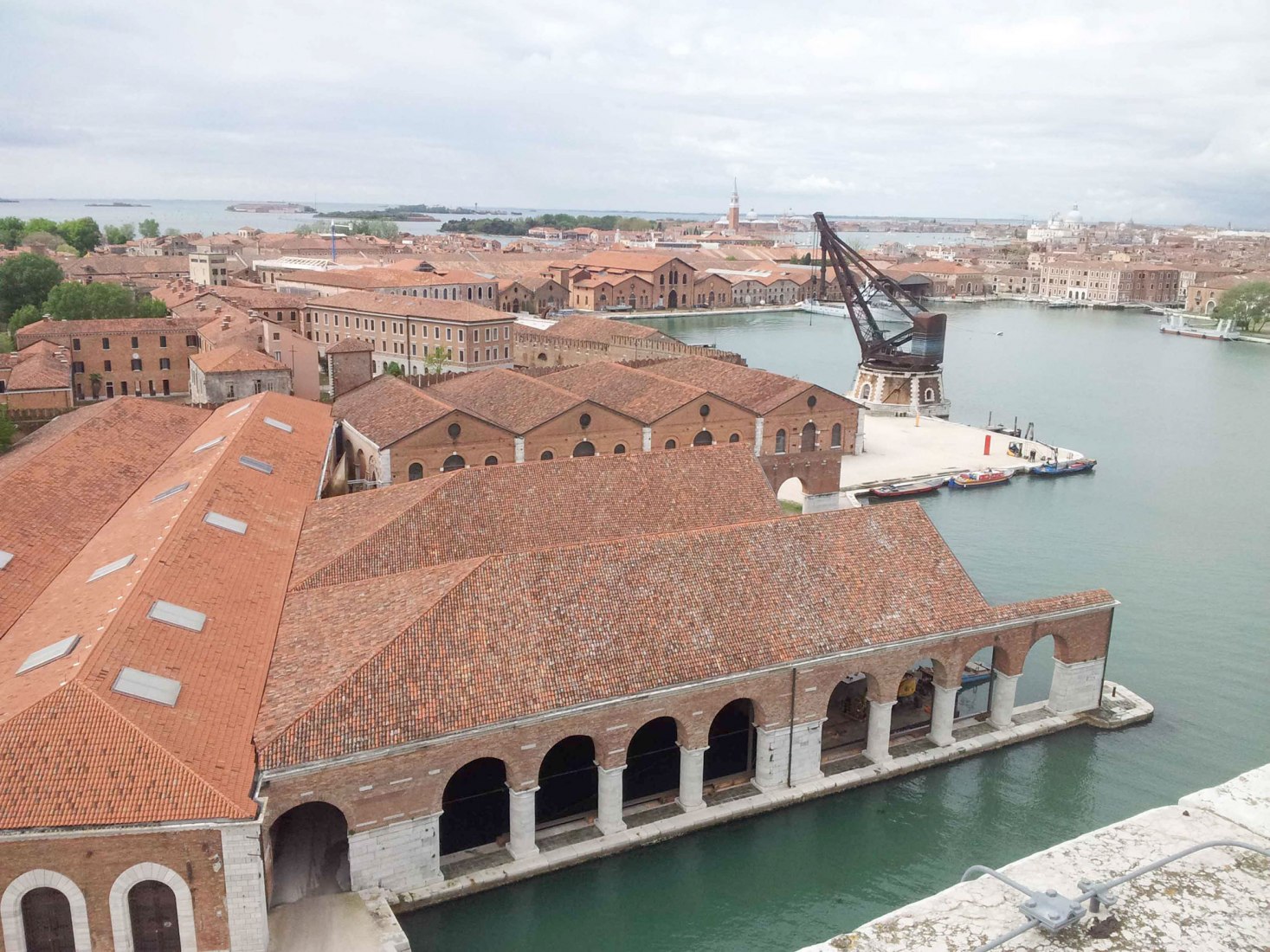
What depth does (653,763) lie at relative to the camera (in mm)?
21234

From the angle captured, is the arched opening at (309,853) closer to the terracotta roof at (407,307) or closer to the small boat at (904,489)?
the small boat at (904,489)

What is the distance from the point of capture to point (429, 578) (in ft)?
64.0

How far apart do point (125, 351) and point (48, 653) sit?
41148 millimetres

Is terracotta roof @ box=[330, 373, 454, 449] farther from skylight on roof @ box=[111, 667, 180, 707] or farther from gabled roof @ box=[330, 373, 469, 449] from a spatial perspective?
skylight on roof @ box=[111, 667, 180, 707]

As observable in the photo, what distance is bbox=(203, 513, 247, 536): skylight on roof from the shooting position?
22250 mm

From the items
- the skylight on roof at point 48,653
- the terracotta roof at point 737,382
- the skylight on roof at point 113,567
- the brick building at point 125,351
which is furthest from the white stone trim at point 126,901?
the brick building at point 125,351

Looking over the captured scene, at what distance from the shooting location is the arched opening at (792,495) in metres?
38.7

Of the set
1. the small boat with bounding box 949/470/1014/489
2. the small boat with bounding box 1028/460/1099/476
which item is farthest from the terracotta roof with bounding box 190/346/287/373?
the small boat with bounding box 1028/460/1099/476

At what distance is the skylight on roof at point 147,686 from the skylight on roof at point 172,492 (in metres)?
9.31

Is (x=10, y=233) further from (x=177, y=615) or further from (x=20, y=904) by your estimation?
(x=20, y=904)

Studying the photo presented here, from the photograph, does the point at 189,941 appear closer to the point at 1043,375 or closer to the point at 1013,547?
the point at 1013,547

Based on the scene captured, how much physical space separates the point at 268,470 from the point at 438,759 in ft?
43.7

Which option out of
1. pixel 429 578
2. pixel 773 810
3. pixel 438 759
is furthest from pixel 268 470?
pixel 773 810

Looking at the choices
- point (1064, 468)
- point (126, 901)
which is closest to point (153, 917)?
point (126, 901)
